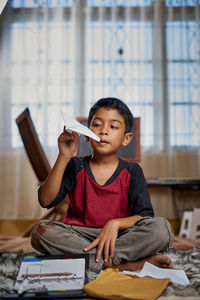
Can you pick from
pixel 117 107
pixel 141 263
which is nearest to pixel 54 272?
pixel 141 263

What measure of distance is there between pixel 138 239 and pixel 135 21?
2.21m

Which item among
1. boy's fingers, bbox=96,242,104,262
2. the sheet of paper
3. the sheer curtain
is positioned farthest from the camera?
the sheer curtain

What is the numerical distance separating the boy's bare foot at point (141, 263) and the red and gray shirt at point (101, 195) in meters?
0.13

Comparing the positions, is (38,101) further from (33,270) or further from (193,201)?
(33,270)

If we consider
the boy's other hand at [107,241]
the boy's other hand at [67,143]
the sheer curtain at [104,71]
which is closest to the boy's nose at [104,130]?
the boy's other hand at [67,143]

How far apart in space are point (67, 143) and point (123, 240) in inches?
12.3

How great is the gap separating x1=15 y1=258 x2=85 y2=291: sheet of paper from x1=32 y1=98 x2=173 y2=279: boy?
8 centimetres

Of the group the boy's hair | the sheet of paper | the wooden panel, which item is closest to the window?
the wooden panel

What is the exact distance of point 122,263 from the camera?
87 cm

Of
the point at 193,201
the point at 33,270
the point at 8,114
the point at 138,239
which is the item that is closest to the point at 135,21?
the point at 8,114

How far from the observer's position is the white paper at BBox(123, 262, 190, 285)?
Result: 2.40ft

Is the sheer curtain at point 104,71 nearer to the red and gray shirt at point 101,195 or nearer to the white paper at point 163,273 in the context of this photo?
the red and gray shirt at point 101,195

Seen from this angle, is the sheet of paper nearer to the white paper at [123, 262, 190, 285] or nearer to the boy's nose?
the white paper at [123, 262, 190, 285]

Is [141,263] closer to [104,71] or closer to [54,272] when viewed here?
[54,272]
